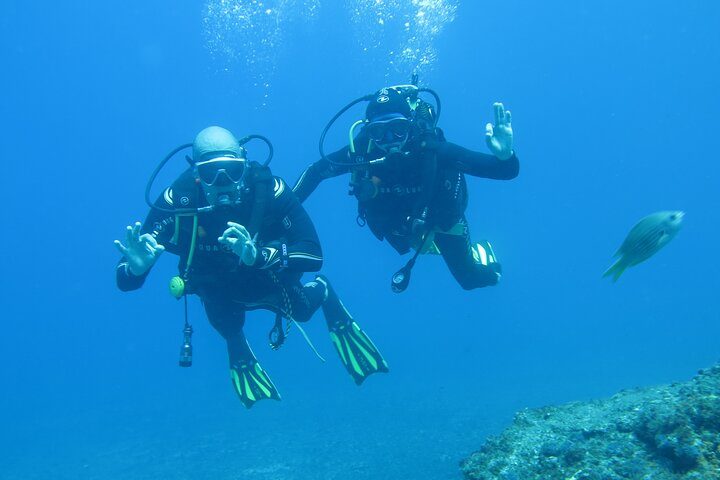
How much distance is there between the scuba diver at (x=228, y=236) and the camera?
5441 mm

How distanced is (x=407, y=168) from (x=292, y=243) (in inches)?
66.6

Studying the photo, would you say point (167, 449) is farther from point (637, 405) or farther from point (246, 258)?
point (637, 405)

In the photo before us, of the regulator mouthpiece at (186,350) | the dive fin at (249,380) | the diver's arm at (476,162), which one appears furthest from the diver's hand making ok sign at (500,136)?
the dive fin at (249,380)

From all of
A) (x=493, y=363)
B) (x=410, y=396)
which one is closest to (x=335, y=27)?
(x=493, y=363)

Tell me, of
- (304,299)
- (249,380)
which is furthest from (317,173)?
(249,380)

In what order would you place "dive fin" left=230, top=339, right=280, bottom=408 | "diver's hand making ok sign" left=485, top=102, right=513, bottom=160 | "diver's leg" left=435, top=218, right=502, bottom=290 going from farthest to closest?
"diver's leg" left=435, top=218, right=502, bottom=290
"dive fin" left=230, top=339, right=280, bottom=408
"diver's hand making ok sign" left=485, top=102, right=513, bottom=160

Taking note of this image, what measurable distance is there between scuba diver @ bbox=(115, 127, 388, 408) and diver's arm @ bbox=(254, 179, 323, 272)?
1cm

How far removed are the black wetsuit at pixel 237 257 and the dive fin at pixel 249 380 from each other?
1089mm

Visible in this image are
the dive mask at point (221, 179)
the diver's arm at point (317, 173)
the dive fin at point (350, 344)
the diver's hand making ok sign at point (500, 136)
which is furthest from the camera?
the dive fin at point (350, 344)

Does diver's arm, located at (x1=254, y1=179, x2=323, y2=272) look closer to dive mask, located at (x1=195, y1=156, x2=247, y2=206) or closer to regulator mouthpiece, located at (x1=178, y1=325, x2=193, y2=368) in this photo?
dive mask, located at (x1=195, y1=156, x2=247, y2=206)

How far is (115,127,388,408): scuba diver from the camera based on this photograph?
5.44m

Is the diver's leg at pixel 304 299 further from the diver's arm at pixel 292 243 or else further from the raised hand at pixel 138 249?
the raised hand at pixel 138 249

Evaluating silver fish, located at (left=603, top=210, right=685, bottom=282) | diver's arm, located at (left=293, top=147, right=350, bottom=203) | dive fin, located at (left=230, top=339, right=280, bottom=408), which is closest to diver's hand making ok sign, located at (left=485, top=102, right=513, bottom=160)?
diver's arm, located at (left=293, top=147, right=350, bottom=203)

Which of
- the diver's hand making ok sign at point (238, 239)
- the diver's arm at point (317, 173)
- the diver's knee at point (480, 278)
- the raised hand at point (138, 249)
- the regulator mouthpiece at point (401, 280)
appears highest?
the diver's arm at point (317, 173)
